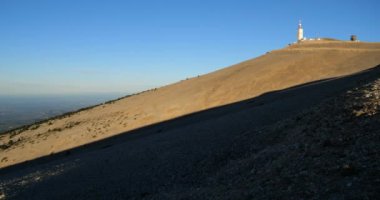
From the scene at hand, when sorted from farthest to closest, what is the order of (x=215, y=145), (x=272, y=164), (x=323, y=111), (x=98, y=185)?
(x=215, y=145) < (x=98, y=185) < (x=323, y=111) < (x=272, y=164)

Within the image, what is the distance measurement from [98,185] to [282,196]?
10.1 m

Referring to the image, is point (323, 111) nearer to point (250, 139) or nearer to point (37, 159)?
point (250, 139)

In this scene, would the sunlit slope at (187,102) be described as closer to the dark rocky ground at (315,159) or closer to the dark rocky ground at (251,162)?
the dark rocky ground at (251,162)

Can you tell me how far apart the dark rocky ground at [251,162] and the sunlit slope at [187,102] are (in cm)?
1426

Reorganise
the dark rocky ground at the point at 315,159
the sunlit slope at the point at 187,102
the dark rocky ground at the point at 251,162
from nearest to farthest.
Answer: the dark rocky ground at the point at 315,159
the dark rocky ground at the point at 251,162
the sunlit slope at the point at 187,102

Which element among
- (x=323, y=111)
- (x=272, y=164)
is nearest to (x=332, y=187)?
(x=272, y=164)

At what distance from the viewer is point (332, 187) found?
425 inches

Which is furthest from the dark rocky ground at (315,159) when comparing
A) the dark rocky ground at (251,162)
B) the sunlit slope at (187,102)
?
the sunlit slope at (187,102)

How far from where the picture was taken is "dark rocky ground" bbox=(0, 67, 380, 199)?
1165 centimetres

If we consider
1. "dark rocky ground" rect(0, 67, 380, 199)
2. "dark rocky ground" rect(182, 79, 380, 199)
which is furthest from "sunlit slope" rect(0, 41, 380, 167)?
"dark rocky ground" rect(182, 79, 380, 199)

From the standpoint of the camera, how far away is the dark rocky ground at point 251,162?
38.2 ft

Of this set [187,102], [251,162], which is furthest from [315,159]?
[187,102]

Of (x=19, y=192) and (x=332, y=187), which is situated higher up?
(x=332, y=187)

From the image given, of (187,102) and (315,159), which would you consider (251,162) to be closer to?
(315,159)
